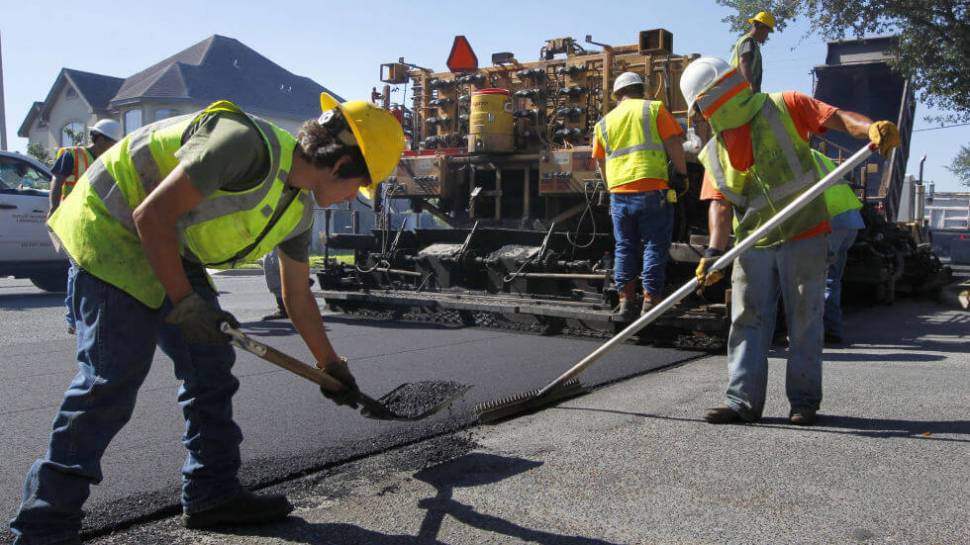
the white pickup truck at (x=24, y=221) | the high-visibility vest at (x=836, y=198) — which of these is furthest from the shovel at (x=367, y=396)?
the white pickup truck at (x=24, y=221)

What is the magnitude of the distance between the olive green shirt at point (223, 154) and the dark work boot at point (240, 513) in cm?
104

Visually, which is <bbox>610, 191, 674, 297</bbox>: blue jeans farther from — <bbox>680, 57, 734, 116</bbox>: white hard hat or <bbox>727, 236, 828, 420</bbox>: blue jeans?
<bbox>680, 57, 734, 116</bbox>: white hard hat

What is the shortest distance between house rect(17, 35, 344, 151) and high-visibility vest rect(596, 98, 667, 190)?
28283mm

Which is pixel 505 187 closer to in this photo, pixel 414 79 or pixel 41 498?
pixel 414 79

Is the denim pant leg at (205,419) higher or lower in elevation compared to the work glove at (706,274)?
lower

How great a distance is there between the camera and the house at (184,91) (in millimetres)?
32938

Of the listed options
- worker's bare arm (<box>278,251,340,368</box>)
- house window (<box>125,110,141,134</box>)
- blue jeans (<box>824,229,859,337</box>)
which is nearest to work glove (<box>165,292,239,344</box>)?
worker's bare arm (<box>278,251,340,368</box>)

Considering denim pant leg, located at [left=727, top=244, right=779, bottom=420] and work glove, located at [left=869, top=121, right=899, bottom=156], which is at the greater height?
work glove, located at [left=869, top=121, right=899, bottom=156]

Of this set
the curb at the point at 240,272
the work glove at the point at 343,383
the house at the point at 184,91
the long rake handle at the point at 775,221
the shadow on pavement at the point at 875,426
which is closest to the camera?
the work glove at the point at 343,383

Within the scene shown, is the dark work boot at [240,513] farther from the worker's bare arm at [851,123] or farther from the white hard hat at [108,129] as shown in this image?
the white hard hat at [108,129]

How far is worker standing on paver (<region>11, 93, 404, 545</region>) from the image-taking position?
2299 mm

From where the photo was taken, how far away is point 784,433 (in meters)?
3.79

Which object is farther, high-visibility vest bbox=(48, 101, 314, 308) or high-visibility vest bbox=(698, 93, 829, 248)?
high-visibility vest bbox=(698, 93, 829, 248)

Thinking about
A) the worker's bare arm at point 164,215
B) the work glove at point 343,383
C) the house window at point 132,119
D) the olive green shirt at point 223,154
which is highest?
the house window at point 132,119
